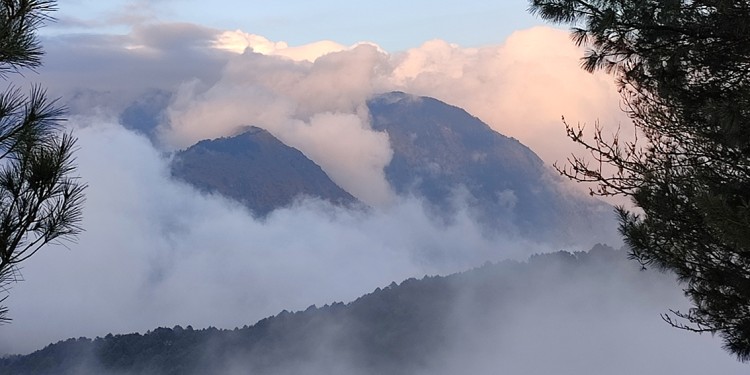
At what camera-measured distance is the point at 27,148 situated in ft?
17.2

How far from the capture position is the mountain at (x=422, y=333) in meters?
97.6

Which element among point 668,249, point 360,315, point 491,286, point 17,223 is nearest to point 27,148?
point 17,223

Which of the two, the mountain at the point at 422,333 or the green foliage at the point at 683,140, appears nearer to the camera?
the green foliage at the point at 683,140

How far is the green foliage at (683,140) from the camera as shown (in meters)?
7.42

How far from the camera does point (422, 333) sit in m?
107

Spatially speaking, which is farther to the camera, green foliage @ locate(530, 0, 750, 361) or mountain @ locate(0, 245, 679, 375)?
mountain @ locate(0, 245, 679, 375)

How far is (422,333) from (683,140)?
100961mm

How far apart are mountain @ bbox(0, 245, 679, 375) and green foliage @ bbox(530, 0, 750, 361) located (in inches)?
3351

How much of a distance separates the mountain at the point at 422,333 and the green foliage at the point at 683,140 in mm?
85108

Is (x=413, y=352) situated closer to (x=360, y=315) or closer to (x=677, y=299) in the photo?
(x=360, y=315)

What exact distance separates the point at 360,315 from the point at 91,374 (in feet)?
122

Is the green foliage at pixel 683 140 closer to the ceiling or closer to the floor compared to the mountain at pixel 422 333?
closer to the floor

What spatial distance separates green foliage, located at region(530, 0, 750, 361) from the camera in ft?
24.3

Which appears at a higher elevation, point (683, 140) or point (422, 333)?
point (422, 333)
